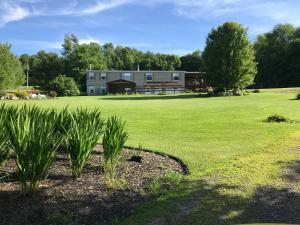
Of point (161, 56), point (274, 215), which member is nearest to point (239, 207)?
point (274, 215)

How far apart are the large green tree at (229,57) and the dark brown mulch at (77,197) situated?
36121 mm

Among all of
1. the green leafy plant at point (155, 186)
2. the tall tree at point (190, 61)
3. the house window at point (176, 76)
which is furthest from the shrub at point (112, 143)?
the tall tree at point (190, 61)

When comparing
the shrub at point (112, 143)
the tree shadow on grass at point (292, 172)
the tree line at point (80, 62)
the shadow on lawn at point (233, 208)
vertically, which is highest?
the tree line at point (80, 62)

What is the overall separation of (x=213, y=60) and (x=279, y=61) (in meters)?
42.2

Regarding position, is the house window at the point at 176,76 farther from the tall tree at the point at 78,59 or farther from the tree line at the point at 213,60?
the tall tree at the point at 78,59

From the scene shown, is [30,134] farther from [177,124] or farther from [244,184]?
[177,124]

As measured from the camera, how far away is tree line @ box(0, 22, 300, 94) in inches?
1665

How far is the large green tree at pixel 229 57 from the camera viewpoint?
41.8m

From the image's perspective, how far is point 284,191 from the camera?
5.54m

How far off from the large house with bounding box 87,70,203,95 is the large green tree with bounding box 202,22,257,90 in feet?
74.0

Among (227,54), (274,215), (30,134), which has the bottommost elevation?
(274,215)

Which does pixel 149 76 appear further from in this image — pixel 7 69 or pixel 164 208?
pixel 164 208

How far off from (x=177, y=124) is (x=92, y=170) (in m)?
7.94

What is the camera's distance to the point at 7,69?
51.1 meters
